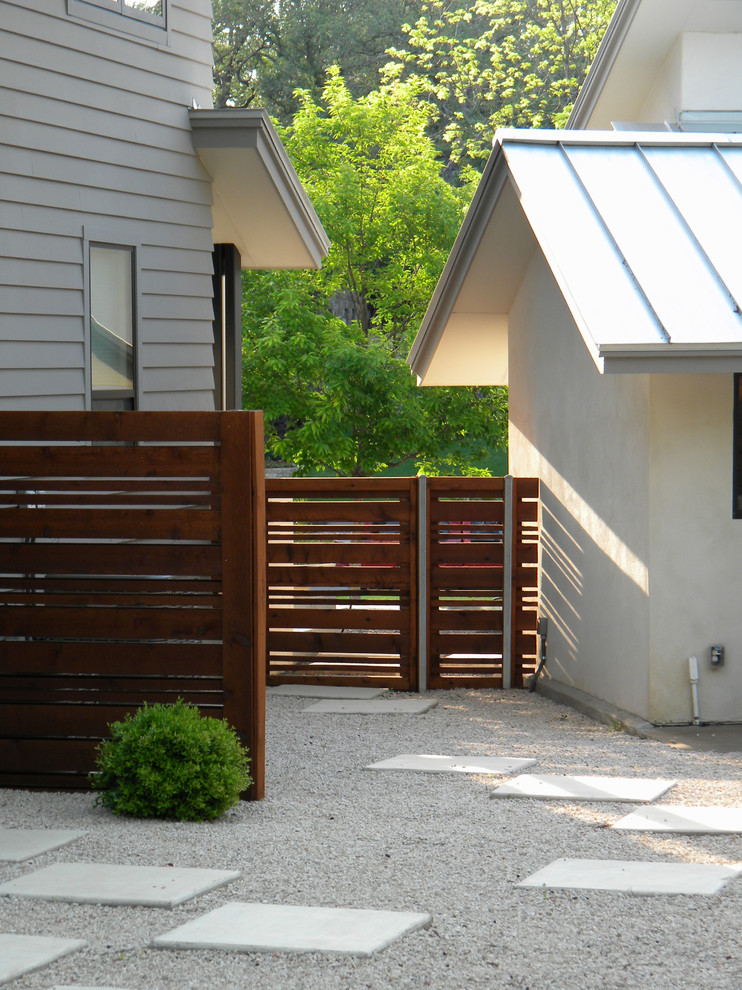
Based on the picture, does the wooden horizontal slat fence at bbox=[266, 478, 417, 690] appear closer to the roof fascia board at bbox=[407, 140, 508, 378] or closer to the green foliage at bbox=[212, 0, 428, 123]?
the roof fascia board at bbox=[407, 140, 508, 378]

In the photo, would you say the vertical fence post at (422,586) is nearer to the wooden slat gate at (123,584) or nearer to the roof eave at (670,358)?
the roof eave at (670,358)

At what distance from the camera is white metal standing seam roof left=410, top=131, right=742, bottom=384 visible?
7.27 metres

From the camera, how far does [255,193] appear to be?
36.1 feet

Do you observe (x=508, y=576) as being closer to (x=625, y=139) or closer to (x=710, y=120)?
(x=625, y=139)

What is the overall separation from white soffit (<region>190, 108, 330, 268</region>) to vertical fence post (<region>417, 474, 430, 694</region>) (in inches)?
123

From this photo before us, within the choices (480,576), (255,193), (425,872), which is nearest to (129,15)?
(255,193)

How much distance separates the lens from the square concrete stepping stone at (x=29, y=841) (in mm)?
5203

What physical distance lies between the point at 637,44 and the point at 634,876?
315 inches

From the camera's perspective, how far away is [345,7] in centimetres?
3369

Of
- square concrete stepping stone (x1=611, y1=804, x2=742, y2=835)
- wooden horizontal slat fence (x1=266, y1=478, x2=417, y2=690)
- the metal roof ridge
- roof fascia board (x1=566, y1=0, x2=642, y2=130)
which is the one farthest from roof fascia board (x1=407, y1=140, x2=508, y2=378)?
square concrete stepping stone (x1=611, y1=804, x2=742, y2=835)

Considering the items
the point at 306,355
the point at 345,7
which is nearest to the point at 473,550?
the point at 306,355

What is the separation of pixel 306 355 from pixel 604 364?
1087 cm

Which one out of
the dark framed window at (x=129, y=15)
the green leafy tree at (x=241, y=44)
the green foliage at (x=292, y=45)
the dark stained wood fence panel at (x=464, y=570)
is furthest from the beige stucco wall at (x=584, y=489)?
the green leafy tree at (x=241, y=44)

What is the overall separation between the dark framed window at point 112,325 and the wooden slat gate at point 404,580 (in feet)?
6.42
